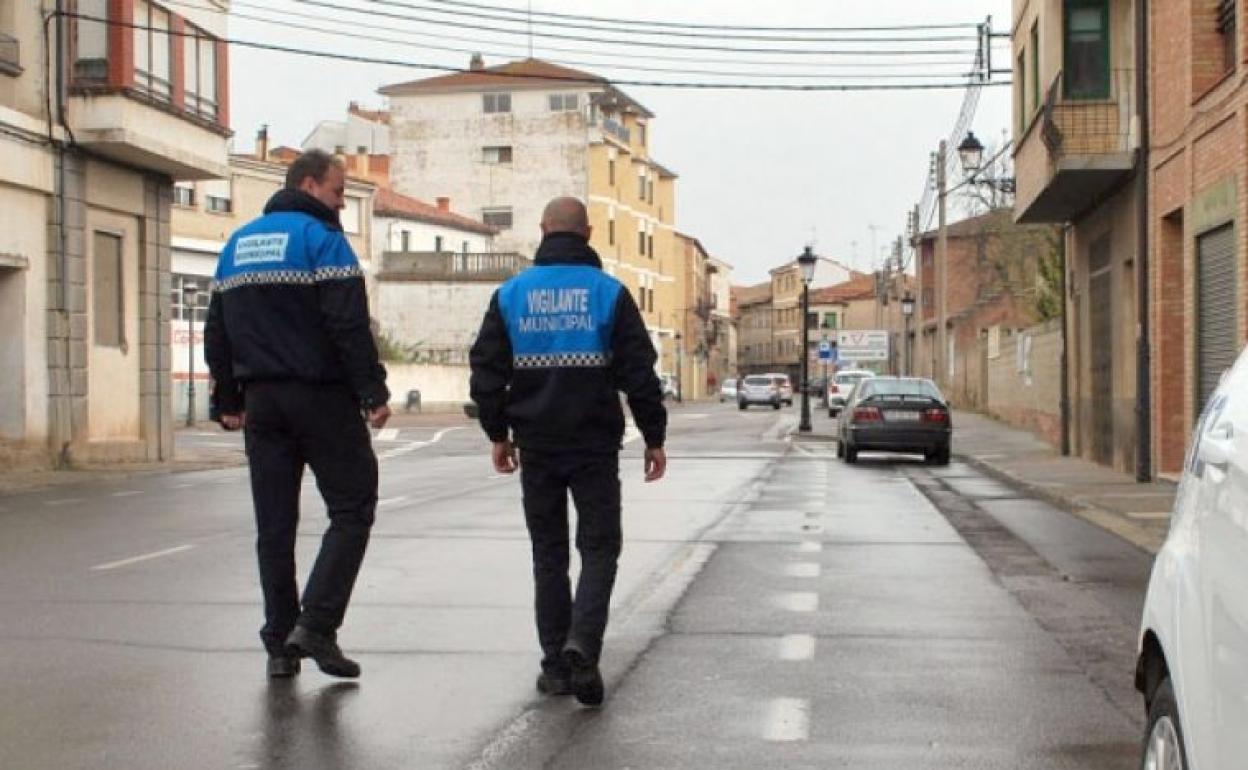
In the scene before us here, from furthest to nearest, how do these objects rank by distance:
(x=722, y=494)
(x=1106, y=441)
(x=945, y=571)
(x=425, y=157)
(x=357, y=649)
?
(x=425, y=157) → (x=1106, y=441) → (x=722, y=494) → (x=945, y=571) → (x=357, y=649)

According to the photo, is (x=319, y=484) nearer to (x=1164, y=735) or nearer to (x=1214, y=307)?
(x=1164, y=735)

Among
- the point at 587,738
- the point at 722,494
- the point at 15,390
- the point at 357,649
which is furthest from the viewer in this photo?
the point at 15,390

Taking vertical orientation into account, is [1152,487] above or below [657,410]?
below

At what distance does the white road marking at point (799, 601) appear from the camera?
358 inches

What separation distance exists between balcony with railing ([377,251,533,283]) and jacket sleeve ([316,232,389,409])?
6351cm

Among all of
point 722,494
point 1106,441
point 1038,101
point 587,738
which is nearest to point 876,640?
point 587,738

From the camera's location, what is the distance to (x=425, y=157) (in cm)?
8631

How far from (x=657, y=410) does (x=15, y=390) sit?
18.2 metres

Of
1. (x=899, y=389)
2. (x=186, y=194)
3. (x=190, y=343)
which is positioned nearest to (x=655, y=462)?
(x=899, y=389)

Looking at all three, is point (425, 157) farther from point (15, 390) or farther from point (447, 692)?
point (447, 692)

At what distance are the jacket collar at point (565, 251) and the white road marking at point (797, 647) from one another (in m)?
2.11

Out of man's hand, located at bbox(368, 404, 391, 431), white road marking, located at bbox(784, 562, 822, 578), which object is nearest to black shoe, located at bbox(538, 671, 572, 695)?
man's hand, located at bbox(368, 404, 391, 431)

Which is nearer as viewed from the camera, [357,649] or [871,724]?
[871,724]

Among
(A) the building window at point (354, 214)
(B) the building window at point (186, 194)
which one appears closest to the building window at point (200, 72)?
(B) the building window at point (186, 194)
